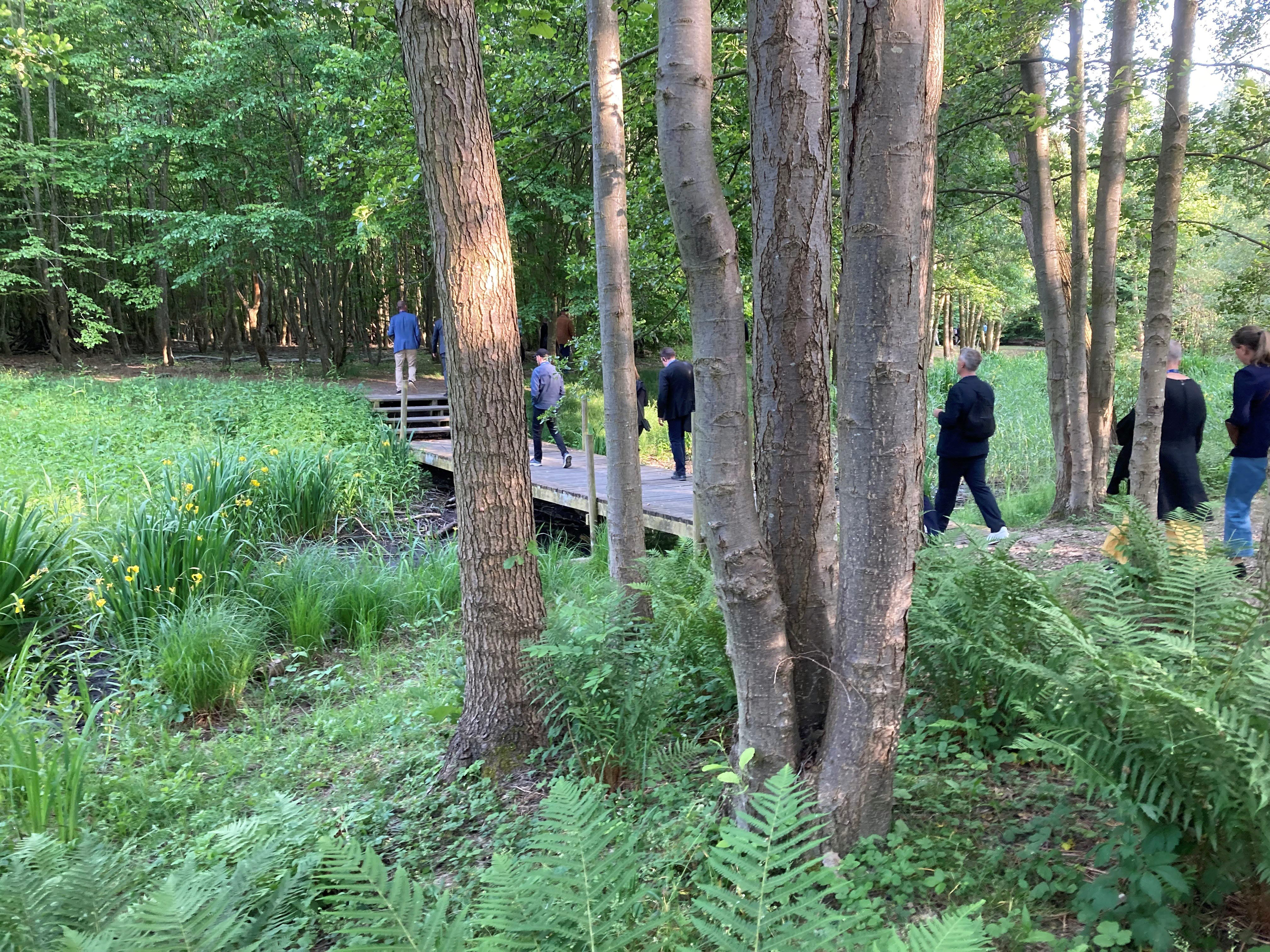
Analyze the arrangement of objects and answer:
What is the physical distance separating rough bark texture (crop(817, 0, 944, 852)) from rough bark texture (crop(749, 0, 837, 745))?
0.28 meters

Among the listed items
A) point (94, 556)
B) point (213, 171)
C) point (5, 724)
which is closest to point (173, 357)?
point (213, 171)

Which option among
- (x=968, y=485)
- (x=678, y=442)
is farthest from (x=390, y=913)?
(x=678, y=442)

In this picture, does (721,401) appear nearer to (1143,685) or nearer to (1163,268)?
(1143,685)

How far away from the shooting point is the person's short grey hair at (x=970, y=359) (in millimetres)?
6500

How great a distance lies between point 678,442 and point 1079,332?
4.75m

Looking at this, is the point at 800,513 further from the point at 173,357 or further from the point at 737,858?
the point at 173,357

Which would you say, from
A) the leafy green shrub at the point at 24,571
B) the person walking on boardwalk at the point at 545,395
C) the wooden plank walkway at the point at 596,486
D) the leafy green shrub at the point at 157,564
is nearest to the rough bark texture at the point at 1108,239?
the wooden plank walkway at the point at 596,486

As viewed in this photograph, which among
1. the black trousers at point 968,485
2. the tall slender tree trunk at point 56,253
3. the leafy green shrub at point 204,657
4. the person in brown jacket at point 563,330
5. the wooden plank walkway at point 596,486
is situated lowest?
the leafy green shrub at point 204,657

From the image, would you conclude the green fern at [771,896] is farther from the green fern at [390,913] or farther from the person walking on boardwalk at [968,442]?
the person walking on boardwalk at [968,442]

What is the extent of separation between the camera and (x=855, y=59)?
207 centimetres

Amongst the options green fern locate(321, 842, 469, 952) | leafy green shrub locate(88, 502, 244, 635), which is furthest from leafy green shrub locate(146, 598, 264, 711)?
green fern locate(321, 842, 469, 952)

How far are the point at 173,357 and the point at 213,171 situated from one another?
26.9 ft

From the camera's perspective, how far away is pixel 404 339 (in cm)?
1486

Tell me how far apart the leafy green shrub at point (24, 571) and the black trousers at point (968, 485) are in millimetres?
6911
